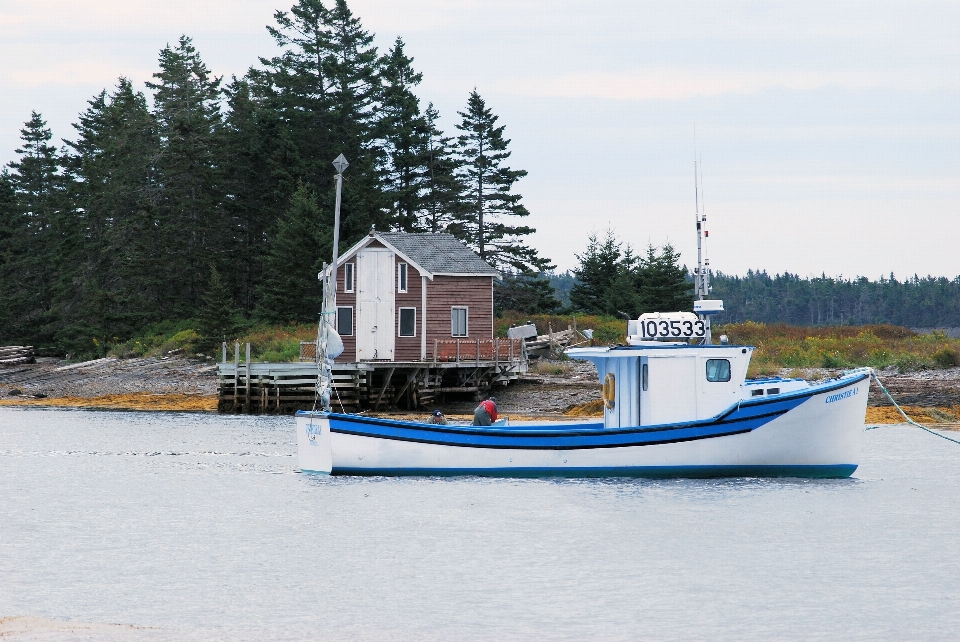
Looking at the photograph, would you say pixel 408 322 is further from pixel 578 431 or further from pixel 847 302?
pixel 847 302

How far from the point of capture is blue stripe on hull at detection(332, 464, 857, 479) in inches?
1065

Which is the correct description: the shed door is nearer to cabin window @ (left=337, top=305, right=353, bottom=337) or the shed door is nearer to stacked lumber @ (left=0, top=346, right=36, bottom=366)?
cabin window @ (left=337, top=305, right=353, bottom=337)

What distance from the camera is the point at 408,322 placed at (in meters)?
48.1

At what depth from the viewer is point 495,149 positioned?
7275 cm

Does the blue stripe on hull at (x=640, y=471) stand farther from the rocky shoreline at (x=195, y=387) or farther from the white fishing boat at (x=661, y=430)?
the rocky shoreline at (x=195, y=387)

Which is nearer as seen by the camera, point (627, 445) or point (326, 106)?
point (627, 445)

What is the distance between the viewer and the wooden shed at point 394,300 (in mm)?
47719

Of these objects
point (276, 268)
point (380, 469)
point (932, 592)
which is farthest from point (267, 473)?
point (276, 268)

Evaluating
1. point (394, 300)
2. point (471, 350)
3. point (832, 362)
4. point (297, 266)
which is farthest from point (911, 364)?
point (297, 266)

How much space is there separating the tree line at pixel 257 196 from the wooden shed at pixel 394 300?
1670 cm

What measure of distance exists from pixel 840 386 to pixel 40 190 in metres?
75.3

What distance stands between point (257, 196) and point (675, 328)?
50961mm

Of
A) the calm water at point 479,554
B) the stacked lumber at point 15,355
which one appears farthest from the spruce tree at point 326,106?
the calm water at point 479,554

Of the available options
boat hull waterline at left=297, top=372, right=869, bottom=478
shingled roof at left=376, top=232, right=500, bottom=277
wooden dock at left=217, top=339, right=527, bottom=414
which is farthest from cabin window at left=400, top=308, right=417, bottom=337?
boat hull waterline at left=297, top=372, right=869, bottom=478
